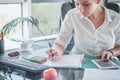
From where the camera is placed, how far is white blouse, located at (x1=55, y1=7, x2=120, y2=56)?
1803 mm

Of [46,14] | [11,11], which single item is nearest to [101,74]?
[11,11]

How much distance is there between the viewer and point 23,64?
1404 millimetres

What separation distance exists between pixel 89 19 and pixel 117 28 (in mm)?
237

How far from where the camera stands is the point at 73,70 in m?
1.40

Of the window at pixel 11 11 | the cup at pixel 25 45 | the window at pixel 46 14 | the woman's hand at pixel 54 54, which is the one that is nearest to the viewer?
the woman's hand at pixel 54 54

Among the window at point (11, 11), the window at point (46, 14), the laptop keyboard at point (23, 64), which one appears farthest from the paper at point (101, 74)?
the window at point (46, 14)

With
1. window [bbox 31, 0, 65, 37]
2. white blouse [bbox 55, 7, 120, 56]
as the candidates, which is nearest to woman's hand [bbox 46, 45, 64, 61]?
white blouse [bbox 55, 7, 120, 56]

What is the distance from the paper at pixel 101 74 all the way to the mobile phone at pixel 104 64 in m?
0.07

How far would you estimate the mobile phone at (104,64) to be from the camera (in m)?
1.45

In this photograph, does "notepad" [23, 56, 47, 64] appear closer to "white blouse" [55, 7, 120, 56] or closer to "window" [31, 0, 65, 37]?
"white blouse" [55, 7, 120, 56]

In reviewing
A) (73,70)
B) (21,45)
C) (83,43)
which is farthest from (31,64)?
(83,43)

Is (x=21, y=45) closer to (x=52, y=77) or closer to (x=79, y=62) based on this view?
(x=79, y=62)

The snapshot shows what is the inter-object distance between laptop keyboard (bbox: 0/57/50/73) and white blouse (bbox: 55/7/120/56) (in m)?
0.43

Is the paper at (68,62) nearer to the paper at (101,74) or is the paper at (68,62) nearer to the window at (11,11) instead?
the paper at (101,74)
